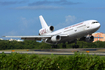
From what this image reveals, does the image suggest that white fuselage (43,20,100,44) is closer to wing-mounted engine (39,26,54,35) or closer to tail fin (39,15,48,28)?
wing-mounted engine (39,26,54,35)

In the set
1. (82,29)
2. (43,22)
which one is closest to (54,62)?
(82,29)

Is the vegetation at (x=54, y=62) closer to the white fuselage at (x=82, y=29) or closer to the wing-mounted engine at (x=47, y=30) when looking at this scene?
the white fuselage at (x=82, y=29)

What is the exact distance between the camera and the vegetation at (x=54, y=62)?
11.4m

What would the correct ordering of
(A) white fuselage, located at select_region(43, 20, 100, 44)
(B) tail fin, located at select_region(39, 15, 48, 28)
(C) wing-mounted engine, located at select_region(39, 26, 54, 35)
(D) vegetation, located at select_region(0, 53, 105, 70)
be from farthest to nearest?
(B) tail fin, located at select_region(39, 15, 48, 28), (C) wing-mounted engine, located at select_region(39, 26, 54, 35), (A) white fuselage, located at select_region(43, 20, 100, 44), (D) vegetation, located at select_region(0, 53, 105, 70)

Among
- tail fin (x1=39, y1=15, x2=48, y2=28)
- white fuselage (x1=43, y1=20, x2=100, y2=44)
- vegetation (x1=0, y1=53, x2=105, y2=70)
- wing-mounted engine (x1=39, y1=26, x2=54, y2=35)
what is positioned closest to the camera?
vegetation (x1=0, y1=53, x2=105, y2=70)

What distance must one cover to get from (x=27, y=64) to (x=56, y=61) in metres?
2.16

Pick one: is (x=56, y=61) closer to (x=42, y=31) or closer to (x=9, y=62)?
(x=9, y=62)

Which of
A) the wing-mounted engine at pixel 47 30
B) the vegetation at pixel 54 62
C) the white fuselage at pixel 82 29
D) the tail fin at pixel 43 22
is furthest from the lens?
the tail fin at pixel 43 22

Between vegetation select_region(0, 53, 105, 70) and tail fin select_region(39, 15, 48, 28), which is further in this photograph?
tail fin select_region(39, 15, 48, 28)

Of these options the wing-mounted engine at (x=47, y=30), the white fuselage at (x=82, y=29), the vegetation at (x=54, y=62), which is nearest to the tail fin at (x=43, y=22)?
the wing-mounted engine at (x=47, y=30)

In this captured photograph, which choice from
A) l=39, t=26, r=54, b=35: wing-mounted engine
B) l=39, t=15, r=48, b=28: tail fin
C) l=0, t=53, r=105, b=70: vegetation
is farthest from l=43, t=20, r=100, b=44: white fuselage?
l=0, t=53, r=105, b=70: vegetation

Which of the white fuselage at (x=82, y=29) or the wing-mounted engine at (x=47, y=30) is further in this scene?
the wing-mounted engine at (x=47, y=30)

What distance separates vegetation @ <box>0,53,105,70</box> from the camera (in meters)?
11.4

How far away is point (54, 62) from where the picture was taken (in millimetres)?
12195
